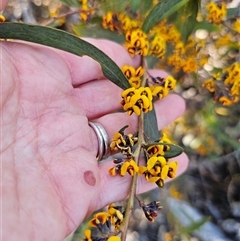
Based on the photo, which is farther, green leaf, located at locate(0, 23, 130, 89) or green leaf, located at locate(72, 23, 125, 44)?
green leaf, located at locate(72, 23, 125, 44)

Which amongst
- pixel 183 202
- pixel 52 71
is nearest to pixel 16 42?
pixel 52 71

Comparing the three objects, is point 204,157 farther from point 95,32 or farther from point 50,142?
point 50,142

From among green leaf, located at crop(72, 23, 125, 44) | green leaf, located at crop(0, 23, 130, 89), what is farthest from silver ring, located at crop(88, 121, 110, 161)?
green leaf, located at crop(72, 23, 125, 44)

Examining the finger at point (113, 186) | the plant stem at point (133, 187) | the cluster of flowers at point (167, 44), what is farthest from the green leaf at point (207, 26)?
the finger at point (113, 186)

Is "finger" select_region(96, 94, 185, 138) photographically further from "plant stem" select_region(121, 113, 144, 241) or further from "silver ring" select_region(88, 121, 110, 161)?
"plant stem" select_region(121, 113, 144, 241)

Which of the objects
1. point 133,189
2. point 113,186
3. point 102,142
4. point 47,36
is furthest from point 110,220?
point 47,36
